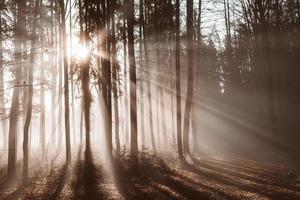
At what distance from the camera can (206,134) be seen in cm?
3959

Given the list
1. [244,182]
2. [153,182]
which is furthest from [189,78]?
[244,182]

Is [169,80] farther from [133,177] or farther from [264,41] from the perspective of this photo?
[133,177]

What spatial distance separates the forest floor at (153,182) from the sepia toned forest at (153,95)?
0.15 ft

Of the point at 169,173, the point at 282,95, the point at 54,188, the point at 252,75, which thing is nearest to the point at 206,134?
the point at 252,75

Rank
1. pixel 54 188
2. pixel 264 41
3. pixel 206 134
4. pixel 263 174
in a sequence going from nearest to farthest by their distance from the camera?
pixel 54 188 < pixel 263 174 < pixel 264 41 < pixel 206 134

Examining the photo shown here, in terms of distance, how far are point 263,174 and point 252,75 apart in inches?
912

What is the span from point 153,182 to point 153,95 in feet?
94.8

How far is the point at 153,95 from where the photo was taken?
42.5 m

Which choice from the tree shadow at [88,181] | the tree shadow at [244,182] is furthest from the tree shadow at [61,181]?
the tree shadow at [244,182]

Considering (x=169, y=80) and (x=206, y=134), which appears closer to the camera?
(x=169, y=80)

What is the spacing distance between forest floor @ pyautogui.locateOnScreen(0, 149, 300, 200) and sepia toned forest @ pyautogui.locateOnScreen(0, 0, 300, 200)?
0.15 ft

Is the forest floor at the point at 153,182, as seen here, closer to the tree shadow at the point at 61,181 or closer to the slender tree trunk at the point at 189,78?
the tree shadow at the point at 61,181

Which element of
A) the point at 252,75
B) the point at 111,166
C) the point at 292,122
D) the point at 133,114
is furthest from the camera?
the point at 252,75

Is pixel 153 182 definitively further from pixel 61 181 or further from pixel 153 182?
pixel 61 181
